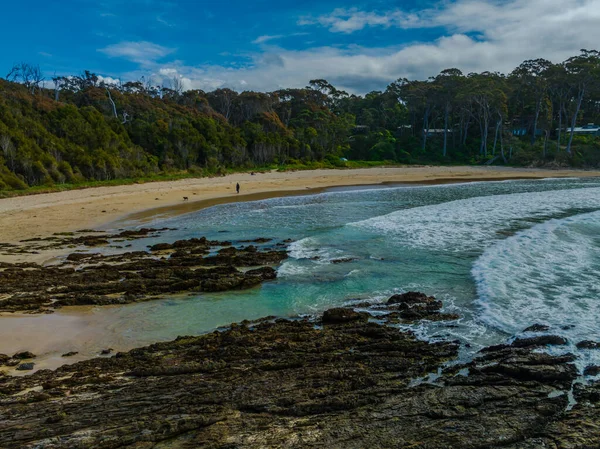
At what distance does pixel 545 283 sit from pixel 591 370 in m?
4.64

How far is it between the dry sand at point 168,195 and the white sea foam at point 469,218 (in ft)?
38.2

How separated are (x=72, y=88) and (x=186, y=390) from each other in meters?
72.0

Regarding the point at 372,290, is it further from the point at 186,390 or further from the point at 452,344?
the point at 186,390

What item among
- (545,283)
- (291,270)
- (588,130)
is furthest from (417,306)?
(588,130)

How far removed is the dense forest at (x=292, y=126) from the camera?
34.0 m

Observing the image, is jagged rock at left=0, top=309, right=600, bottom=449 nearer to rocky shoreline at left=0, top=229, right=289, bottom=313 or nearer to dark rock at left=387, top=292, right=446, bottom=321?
dark rock at left=387, top=292, right=446, bottom=321

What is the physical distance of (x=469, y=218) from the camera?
19.2 meters

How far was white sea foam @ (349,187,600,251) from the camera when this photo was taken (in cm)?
1499

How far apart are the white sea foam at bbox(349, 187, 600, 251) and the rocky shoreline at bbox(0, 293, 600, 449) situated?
27.1ft

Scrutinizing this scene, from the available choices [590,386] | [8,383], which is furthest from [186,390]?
[590,386]

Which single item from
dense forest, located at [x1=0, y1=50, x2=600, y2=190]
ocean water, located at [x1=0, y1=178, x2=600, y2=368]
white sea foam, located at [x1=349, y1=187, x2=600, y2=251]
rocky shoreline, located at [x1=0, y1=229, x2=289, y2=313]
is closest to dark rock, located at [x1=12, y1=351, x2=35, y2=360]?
ocean water, located at [x1=0, y1=178, x2=600, y2=368]

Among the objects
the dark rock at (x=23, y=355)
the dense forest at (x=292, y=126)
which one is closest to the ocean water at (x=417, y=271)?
the dark rock at (x=23, y=355)

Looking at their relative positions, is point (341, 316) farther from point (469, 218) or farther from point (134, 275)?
point (469, 218)

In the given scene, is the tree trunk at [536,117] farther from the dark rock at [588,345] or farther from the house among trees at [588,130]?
the dark rock at [588,345]
